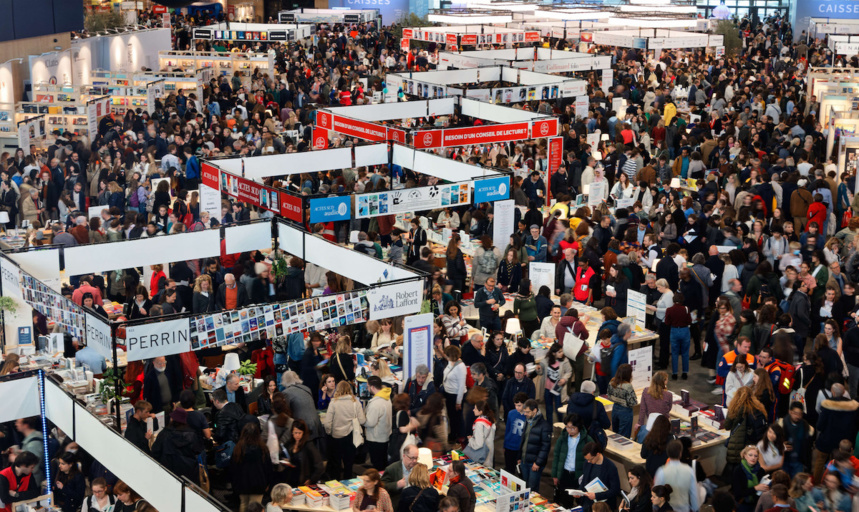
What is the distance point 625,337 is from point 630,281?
225 centimetres

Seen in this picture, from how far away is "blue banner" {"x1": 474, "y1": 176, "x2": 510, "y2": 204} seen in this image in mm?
14547

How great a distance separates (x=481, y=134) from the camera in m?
17.7

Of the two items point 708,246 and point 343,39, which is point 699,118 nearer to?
point 708,246

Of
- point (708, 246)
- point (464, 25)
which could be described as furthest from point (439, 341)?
point (464, 25)

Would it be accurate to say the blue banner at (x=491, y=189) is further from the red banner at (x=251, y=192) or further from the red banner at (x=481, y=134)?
the red banner at (x=481, y=134)

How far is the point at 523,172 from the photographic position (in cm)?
1909

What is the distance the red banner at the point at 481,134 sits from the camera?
1745 centimetres

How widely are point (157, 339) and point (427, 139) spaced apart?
28.1ft

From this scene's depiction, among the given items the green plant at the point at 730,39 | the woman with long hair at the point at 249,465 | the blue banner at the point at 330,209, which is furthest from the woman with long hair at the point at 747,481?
the green plant at the point at 730,39

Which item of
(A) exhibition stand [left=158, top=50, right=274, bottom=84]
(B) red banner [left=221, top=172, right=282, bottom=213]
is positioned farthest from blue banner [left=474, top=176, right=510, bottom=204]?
(A) exhibition stand [left=158, top=50, right=274, bottom=84]

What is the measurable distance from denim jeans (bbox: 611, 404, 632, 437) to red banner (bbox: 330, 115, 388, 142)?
8.58 meters

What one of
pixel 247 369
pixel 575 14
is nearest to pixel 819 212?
pixel 247 369

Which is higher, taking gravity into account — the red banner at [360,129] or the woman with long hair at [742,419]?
the red banner at [360,129]

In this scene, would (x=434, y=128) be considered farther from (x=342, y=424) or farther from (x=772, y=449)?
(x=772, y=449)
